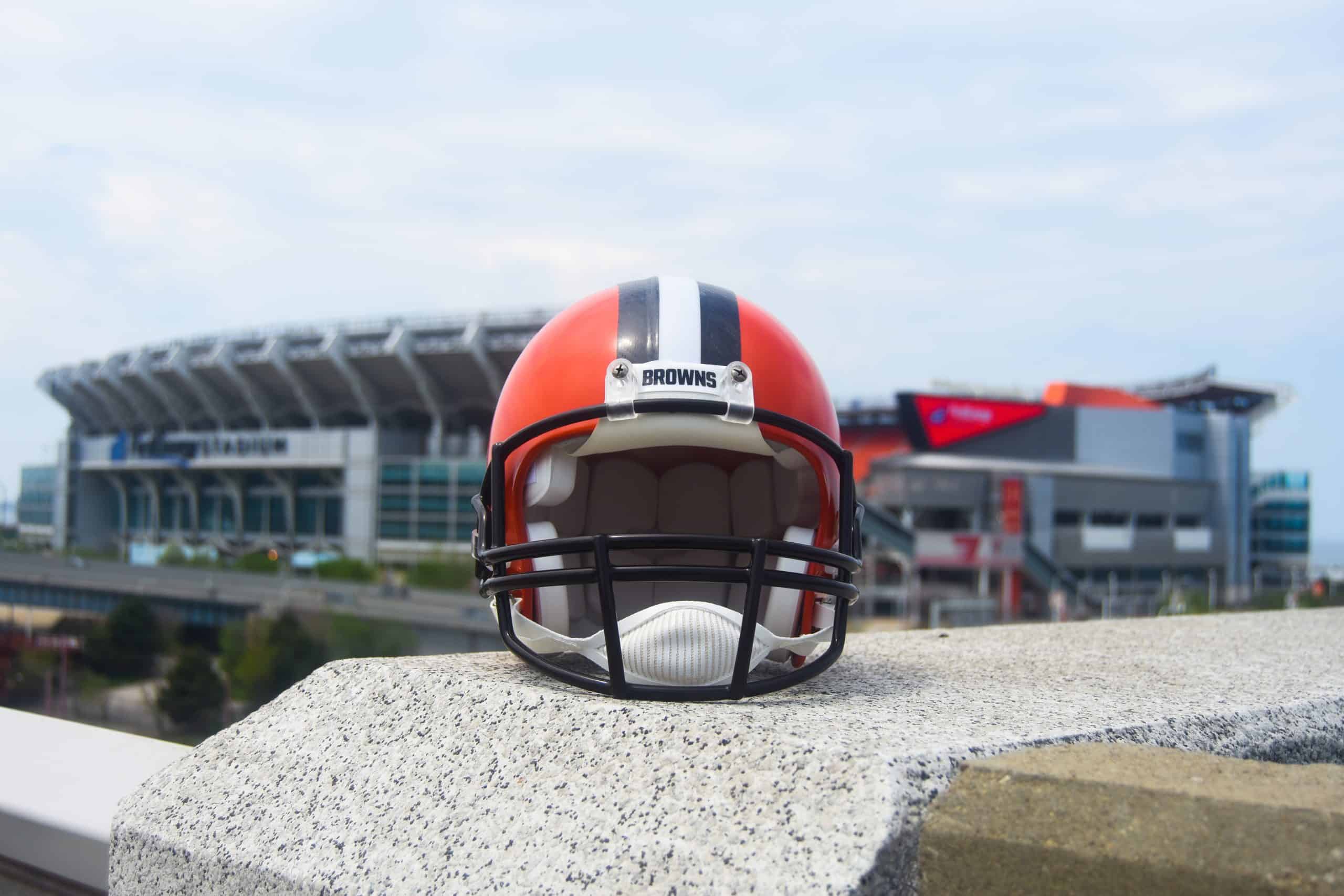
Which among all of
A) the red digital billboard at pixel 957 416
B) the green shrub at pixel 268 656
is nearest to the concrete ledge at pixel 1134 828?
the green shrub at pixel 268 656

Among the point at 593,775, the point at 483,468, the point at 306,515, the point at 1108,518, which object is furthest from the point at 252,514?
the point at 593,775

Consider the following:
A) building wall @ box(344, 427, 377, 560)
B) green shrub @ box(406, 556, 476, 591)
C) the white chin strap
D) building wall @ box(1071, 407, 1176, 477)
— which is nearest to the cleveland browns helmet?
the white chin strap

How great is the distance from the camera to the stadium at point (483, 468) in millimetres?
33531

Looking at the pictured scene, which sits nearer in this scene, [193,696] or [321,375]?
[193,696]

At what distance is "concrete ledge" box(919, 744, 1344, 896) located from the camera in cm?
100

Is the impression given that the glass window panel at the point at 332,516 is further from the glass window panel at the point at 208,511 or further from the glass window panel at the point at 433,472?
the glass window panel at the point at 208,511

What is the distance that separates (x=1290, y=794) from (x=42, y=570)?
107ft

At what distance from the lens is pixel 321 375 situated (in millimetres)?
36094

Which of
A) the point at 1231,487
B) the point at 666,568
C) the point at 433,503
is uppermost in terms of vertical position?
the point at 666,568

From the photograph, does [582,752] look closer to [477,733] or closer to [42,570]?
[477,733]

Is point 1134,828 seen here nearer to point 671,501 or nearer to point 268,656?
point 671,501

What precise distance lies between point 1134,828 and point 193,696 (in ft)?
63.2

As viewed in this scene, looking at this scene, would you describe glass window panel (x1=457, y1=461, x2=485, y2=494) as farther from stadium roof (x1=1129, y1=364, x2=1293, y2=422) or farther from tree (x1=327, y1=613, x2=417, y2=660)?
stadium roof (x1=1129, y1=364, x2=1293, y2=422)

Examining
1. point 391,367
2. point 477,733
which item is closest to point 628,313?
point 477,733
